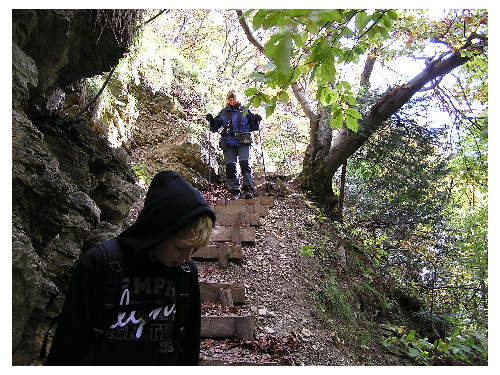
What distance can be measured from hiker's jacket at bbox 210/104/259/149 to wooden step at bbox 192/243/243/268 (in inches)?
113

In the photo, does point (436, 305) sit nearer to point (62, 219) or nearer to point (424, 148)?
point (424, 148)

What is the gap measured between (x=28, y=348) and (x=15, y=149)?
45.4 inches

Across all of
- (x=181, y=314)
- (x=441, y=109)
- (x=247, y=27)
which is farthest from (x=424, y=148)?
(x=181, y=314)

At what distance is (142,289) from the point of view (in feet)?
5.10

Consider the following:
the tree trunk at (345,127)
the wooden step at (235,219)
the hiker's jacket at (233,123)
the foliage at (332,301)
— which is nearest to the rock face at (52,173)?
the wooden step at (235,219)

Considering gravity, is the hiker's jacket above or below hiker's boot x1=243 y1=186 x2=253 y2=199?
above

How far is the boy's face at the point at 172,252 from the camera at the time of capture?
61.6 inches

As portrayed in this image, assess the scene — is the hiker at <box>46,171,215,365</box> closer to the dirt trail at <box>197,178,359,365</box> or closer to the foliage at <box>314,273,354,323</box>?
the dirt trail at <box>197,178,359,365</box>

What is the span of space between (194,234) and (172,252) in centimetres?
12

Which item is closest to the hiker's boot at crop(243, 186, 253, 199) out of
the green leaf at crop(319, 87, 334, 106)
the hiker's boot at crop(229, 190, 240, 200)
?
the hiker's boot at crop(229, 190, 240, 200)

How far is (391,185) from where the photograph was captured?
838cm

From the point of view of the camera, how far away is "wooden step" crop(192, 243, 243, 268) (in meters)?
4.88

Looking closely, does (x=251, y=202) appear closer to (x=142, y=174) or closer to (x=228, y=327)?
(x=142, y=174)

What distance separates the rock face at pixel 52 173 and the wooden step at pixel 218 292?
1.18 m
